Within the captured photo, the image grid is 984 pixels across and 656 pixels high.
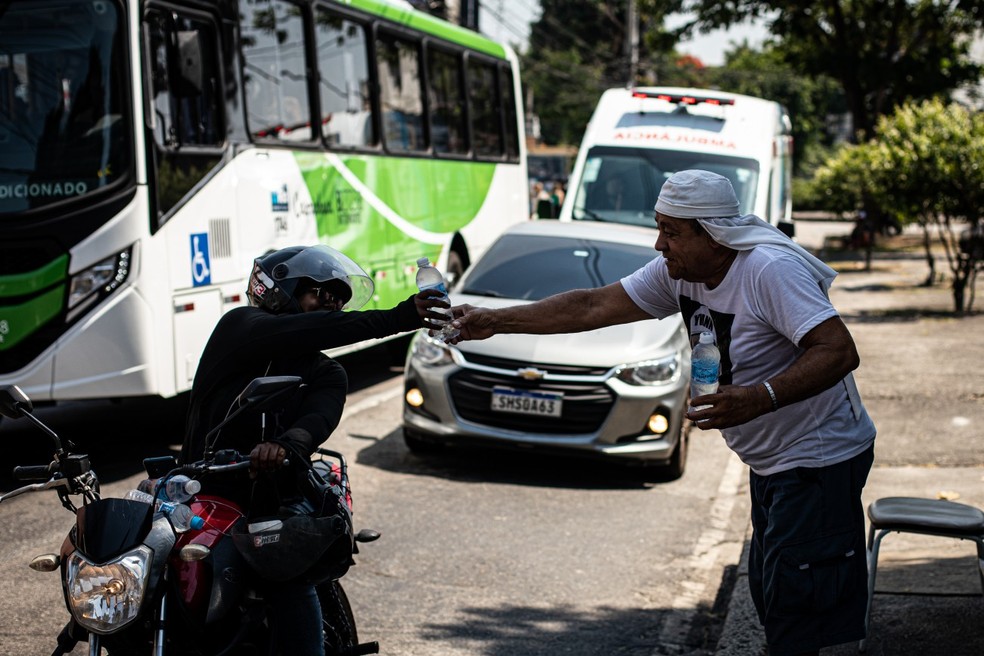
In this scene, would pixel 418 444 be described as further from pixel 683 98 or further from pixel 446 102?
pixel 683 98

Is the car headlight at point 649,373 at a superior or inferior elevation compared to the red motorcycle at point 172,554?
inferior

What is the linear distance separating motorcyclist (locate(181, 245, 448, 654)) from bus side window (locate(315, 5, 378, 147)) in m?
7.57

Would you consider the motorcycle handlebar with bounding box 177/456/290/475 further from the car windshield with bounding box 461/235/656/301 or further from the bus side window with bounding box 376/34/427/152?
the bus side window with bounding box 376/34/427/152

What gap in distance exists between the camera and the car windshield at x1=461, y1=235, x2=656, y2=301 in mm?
9242

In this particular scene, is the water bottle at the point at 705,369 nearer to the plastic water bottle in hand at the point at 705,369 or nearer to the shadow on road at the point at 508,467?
the plastic water bottle in hand at the point at 705,369

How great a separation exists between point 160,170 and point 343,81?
11.9ft

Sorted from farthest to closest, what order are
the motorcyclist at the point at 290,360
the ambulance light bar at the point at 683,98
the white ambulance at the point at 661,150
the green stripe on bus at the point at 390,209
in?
1. the ambulance light bar at the point at 683,98
2. the white ambulance at the point at 661,150
3. the green stripe on bus at the point at 390,209
4. the motorcyclist at the point at 290,360

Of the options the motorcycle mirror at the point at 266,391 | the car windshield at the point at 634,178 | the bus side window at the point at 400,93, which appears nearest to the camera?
the motorcycle mirror at the point at 266,391

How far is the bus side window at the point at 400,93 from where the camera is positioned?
41.2 feet

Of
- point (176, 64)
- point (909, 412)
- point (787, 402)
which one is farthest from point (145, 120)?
point (909, 412)

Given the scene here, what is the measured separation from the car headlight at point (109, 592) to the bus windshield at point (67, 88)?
562 centimetres

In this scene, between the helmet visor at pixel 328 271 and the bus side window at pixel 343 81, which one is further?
the bus side window at pixel 343 81

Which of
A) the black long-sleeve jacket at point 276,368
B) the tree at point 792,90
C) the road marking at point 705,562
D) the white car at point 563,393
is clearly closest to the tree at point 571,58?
the tree at point 792,90

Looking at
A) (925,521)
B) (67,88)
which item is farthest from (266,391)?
(67,88)
